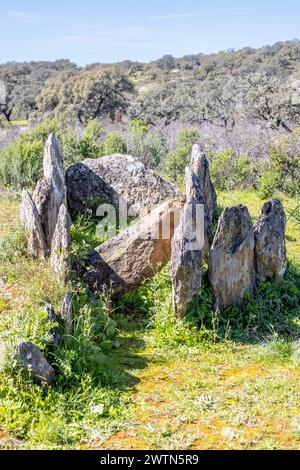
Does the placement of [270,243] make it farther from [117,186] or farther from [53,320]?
[117,186]

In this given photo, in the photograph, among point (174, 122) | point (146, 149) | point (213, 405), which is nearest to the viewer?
point (213, 405)

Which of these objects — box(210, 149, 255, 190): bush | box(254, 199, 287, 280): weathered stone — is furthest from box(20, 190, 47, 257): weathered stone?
box(210, 149, 255, 190): bush

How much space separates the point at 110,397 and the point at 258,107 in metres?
22.6

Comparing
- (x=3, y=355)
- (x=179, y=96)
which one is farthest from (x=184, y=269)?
(x=179, y=96)

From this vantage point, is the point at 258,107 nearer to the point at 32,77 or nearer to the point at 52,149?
the point at 52,149

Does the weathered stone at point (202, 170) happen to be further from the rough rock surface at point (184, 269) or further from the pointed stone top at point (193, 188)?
the rough rock surface at point (184, 269)

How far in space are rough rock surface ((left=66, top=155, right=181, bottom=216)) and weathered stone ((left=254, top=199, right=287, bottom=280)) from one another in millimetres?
3012

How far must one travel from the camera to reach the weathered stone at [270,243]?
7.41 meters

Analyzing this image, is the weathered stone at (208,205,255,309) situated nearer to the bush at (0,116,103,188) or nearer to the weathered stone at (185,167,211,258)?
the weathered stone at (185,167,211,258)

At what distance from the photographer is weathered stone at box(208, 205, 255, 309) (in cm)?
695

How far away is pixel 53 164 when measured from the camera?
30.5 ft

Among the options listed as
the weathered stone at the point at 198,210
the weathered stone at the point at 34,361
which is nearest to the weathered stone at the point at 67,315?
the weathered stone at the point at 34,361

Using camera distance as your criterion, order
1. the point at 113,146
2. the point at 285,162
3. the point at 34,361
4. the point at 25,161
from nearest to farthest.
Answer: the point at 34,361
the point at 25,161
the point at 285,162
the point at 113,146

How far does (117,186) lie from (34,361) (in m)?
6.18
